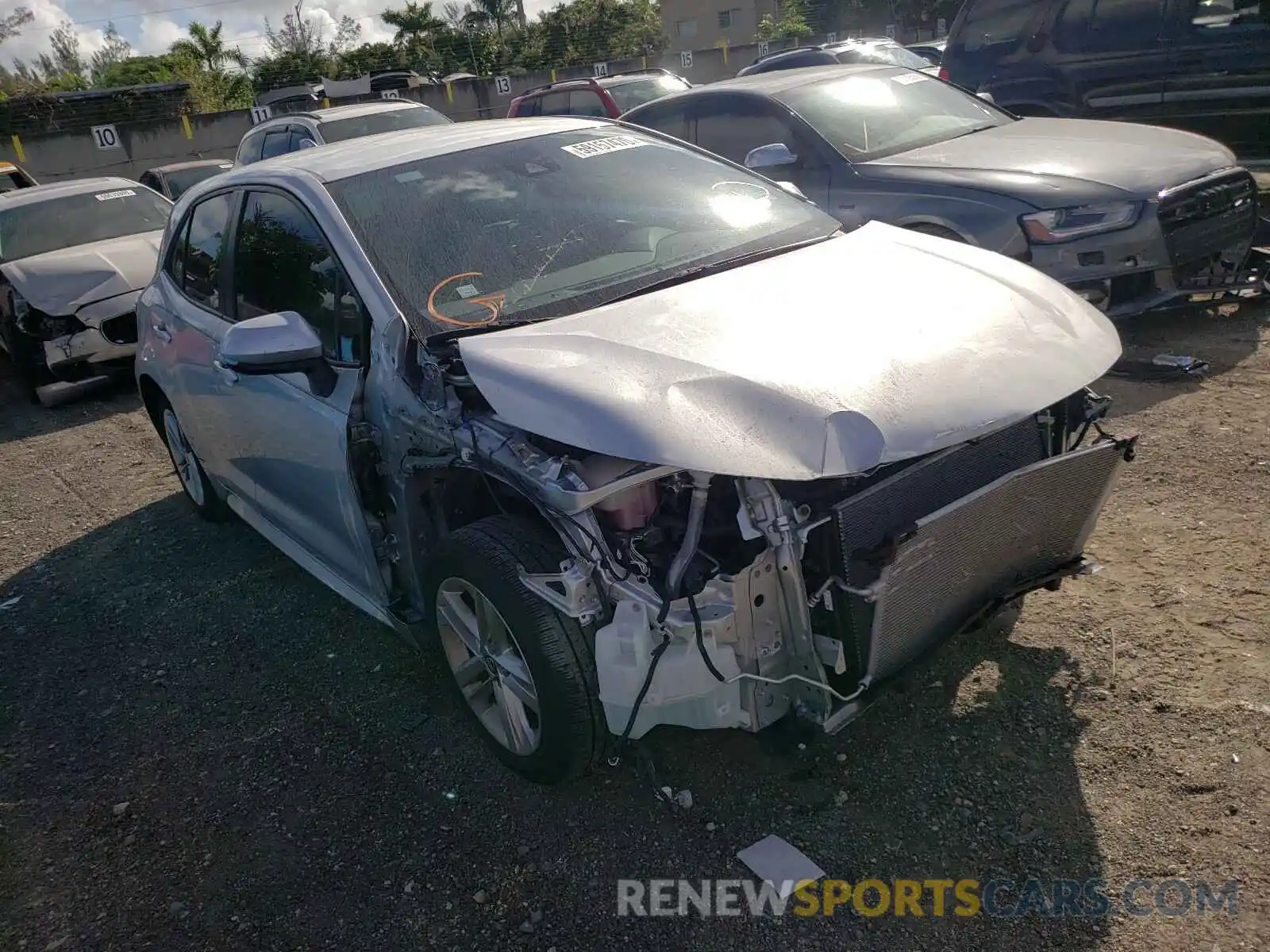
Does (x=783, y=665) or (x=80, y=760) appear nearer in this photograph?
(x=783, y=665)

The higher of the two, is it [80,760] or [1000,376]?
[1000,376]

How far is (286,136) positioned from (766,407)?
9.61m

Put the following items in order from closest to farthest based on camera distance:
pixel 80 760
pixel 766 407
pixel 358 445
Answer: pixel 766 407, pixel 358 445, pixel 80 760

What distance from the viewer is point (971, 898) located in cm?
231

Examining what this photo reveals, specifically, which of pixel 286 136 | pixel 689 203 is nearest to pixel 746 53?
pixel 286 136

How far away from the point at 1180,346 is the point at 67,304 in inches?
314

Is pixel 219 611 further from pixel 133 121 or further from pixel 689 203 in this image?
pixel 133 121

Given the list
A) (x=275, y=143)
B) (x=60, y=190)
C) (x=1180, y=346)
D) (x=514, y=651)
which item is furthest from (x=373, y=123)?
(x=514, y=651)

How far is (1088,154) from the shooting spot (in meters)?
5.53

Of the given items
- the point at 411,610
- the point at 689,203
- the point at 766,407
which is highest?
the point at 689,203

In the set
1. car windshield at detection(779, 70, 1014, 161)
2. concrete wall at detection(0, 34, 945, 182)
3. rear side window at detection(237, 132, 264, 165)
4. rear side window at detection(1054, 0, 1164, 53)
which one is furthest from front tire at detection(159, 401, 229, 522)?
concrete wall at detection(0, 34, 945, 182)

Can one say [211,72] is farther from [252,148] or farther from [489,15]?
[252,148]

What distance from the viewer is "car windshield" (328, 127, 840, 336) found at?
300cm

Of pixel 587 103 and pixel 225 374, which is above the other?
pixel 587 103
